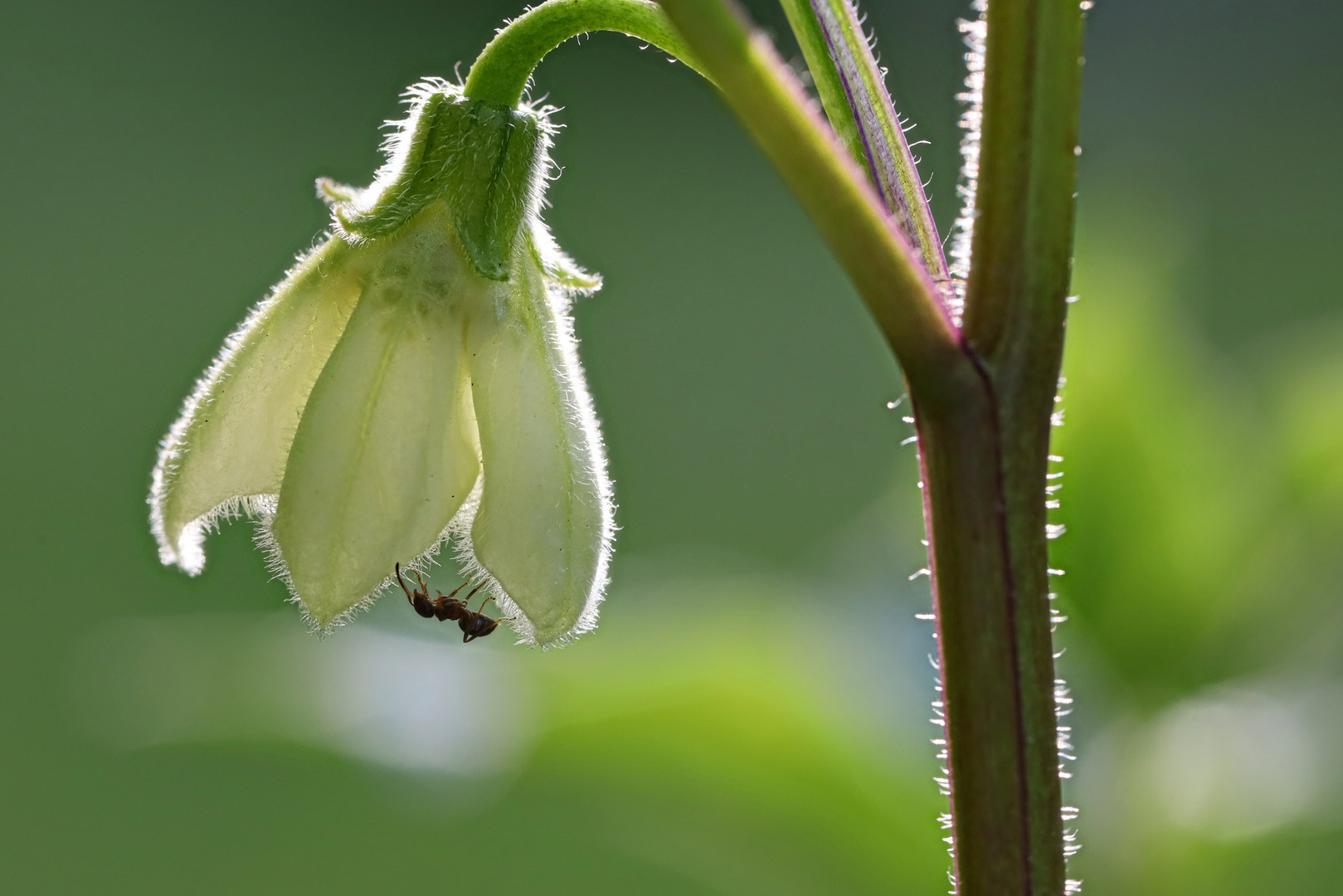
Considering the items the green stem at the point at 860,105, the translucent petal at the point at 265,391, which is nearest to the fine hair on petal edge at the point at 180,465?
the translucent petal at the point at 265,391

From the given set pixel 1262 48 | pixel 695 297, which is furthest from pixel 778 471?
pixel 1262 48

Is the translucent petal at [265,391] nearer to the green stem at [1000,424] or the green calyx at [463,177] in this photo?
the green calyx at [463,177]

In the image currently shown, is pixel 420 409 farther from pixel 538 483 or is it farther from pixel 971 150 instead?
pixel 971 150

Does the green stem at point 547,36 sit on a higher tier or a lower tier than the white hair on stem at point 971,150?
higher

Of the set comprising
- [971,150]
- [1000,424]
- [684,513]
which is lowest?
[1000,424]

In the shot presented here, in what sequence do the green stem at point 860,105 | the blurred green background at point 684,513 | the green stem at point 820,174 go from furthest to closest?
the blurred green background at point 684,513 < the green stem at point 860,105 < the green stem at point 820,174

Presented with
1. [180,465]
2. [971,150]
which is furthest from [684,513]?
[971,150]
